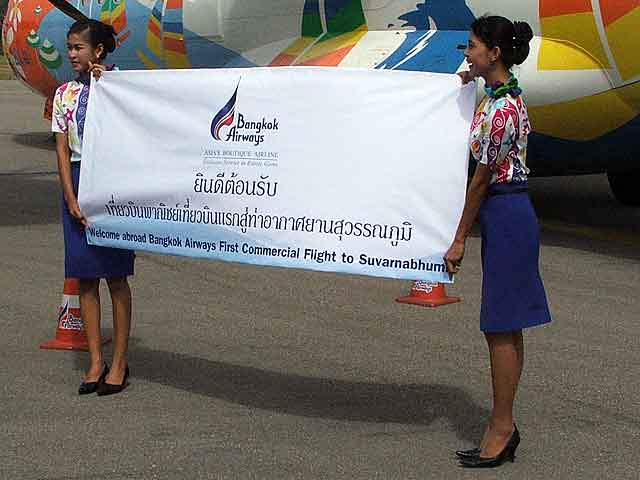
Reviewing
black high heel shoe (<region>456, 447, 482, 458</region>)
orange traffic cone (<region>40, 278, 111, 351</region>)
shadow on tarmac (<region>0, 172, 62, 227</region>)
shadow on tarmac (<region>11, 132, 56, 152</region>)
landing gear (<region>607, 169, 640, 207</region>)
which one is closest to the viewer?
black high heel shoe (<region>456, 447, 482, 458</region>)

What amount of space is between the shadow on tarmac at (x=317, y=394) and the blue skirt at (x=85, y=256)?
2.03 ft

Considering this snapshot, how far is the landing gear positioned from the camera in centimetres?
1339

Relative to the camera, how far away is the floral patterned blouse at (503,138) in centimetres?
510

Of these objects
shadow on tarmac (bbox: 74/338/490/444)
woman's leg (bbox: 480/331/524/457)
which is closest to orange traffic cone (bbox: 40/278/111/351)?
shadow on tarmac (bbox: 74/338/490/444)

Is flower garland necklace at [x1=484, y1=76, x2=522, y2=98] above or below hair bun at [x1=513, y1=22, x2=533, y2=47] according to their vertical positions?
below

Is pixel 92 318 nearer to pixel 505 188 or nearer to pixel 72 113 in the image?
pixel 72 113

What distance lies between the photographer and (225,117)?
19.5ft

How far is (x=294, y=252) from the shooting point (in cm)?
565

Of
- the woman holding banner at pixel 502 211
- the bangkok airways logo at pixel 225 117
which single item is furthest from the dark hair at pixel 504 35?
the bangkok airways logo at pixel 225 117

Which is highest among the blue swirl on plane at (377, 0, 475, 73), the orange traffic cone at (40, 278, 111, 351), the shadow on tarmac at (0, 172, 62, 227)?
the blue swirl on plane at (377, 0, 475, 73)

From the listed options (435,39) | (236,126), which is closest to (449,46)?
(435,39)

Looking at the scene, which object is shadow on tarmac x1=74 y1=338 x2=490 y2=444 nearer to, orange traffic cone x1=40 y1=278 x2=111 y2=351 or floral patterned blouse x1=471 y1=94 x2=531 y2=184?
orange traffic cone x1=40 y1=278 x2=111 y2=351

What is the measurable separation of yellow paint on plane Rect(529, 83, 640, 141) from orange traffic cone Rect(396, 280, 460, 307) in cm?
227

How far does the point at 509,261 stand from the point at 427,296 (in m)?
3.43
